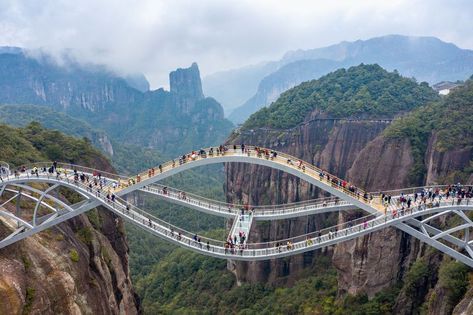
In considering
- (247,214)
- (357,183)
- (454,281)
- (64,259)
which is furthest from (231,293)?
(454,281)

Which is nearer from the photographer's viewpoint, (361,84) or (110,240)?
(110,240)

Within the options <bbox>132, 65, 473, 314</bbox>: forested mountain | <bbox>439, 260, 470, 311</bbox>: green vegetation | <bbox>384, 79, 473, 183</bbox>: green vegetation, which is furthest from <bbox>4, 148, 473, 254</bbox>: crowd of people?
<bbox>384, 79, 473, 183</bbox>: green vegetation

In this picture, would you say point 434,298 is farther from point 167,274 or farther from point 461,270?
point 167,274

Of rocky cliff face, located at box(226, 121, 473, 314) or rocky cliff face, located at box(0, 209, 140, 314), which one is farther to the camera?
rocky cliff face, located at box(226, 121, 473, 314)

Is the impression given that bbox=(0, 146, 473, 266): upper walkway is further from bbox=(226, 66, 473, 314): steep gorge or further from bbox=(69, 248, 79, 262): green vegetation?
bbox=(226, 66, 473, 314): steep gorge

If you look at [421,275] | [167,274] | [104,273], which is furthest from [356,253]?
[167,274]

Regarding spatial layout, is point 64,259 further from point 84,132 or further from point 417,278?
point 84,132

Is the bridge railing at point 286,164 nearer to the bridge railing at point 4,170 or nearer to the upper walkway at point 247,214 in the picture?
the upper walkway at point 247,214
